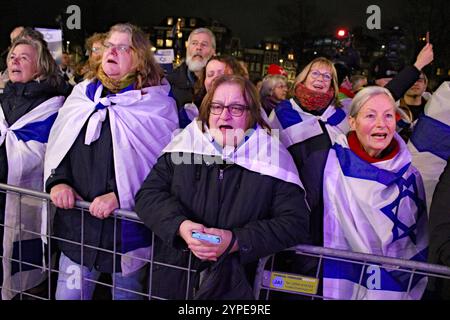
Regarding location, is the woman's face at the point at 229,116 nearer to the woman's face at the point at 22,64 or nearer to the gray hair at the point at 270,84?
the woman's face at the point at 22,64

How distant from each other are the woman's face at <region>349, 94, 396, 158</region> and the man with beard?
1.81 metres

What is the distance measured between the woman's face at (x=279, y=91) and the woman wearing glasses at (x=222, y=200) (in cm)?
239

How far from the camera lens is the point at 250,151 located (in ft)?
7.95

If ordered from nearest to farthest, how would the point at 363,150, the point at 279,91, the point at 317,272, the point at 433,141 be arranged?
1. the point at 317,272
2. the point at 363,150
3. the point at 433,141
4. the point at 279,91

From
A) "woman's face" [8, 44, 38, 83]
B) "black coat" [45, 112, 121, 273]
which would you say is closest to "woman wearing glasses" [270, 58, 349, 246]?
"black coat" [45, 112, 121, 273]

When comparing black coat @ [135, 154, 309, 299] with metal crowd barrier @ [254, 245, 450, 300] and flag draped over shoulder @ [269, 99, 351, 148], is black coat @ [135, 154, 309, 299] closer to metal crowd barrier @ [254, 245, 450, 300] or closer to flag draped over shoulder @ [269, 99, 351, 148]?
metal crowd barrier @ [254, 245, 450, 300]

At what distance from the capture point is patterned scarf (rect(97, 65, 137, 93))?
295 centimetres

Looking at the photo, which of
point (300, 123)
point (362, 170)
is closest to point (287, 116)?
point (300, 123)

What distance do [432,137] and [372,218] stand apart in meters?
0.98

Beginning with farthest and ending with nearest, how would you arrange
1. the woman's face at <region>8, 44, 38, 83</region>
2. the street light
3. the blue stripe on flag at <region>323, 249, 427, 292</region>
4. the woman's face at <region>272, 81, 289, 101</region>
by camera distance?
1. the street light
2. the woman's face at <region>272, 81, 289, 101</region>
3. the woman's face at <region>8, 44, 38, 83</region>
4. the blue stripe on flag at <region>323, 249, 427, 292</region>

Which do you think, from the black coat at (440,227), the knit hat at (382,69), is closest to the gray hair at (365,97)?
the black coat at (440,227)

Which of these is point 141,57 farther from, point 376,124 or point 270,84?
point 270,84

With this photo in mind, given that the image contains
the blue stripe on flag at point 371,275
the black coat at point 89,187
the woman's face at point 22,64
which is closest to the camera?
the blue stripe on flag at point 371,275

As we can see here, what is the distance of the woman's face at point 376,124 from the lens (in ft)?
8.99
